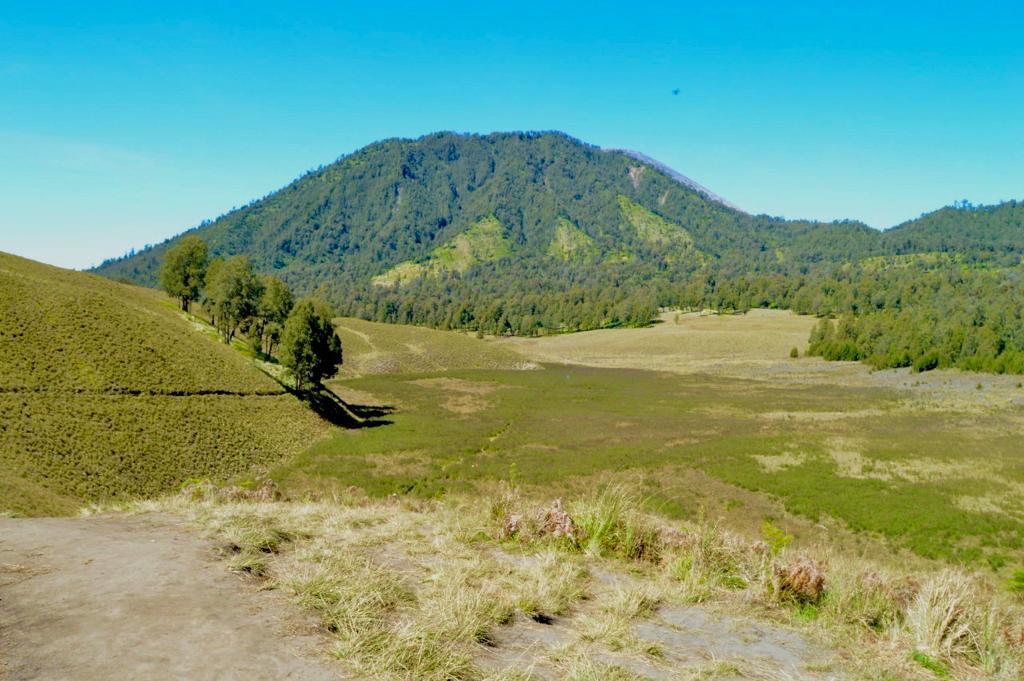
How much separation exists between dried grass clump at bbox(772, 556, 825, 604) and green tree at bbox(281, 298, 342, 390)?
56.7 m

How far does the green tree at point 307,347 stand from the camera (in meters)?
58.6

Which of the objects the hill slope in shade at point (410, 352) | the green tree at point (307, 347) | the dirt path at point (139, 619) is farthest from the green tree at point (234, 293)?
the dirt path at point (139, 619)

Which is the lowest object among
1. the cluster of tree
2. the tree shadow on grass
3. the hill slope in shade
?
the tree shadow on grass

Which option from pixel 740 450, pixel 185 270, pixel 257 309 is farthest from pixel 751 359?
pixel 185 270

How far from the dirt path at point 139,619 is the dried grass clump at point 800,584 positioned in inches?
222

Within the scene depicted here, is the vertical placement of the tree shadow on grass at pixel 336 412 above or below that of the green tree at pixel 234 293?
below

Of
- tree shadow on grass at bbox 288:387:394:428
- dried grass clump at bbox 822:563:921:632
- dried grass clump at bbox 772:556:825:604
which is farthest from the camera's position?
tree shadow on grass at bbox 288:387:394:428

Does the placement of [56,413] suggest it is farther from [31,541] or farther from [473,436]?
[31,541]

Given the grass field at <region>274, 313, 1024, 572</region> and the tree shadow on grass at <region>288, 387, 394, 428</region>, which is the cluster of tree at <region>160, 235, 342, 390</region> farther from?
the grass field at <region>274, 313, 1024, 572</region>

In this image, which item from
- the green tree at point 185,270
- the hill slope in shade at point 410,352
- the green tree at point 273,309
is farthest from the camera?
the hill slope in shade at point 410,352

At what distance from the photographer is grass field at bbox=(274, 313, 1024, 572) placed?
2827 centimetres

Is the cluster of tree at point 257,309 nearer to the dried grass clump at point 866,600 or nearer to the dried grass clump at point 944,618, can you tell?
the dried grass clump at point 866,600

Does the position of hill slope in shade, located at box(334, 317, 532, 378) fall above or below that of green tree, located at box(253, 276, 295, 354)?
below

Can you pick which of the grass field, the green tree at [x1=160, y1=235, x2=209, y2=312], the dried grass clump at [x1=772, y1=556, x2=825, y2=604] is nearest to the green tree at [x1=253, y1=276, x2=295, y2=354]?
the green tree at [x1=160, y1=235, x2=209, y2=312]
